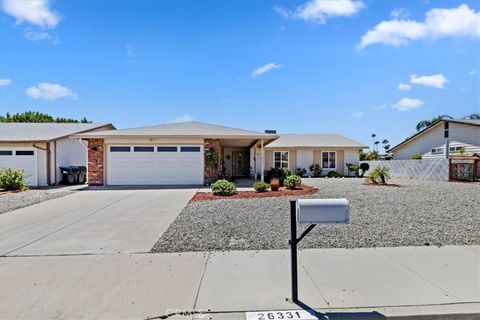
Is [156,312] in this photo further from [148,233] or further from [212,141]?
[212,141]

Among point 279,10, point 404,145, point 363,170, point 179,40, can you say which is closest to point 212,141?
point 179,40

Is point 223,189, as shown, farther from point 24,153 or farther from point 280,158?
point 280,158

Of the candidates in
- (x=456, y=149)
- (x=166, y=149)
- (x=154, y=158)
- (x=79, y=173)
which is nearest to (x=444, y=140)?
(x=456, y=149)

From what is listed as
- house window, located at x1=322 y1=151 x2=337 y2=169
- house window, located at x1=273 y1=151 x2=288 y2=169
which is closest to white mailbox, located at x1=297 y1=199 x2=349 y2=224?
house window, located at x1=273 y1=151 x2=288 y2=169

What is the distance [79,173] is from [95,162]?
3827mm

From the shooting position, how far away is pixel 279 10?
10000 millimetres

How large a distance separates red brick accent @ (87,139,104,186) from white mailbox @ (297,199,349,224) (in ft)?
49.7

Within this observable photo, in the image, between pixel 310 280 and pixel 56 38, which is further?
pixel 56 38

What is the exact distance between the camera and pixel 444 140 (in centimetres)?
2505

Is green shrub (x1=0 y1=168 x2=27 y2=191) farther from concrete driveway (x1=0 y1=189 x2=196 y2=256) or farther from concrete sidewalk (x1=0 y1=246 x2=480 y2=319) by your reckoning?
concrete sidewalk (x1=0 y1=246 x2=480 y2=319)

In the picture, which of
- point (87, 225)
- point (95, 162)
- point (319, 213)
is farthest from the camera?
point (95, 162)

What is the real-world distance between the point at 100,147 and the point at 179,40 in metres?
7.61

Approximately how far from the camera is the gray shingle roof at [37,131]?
17091 millimetres

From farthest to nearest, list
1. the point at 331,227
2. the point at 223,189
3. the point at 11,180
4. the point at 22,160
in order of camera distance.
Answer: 1. the point at 22,160
2. the point at 11,180
3. the point at 223,189
4. the point at 331,227
